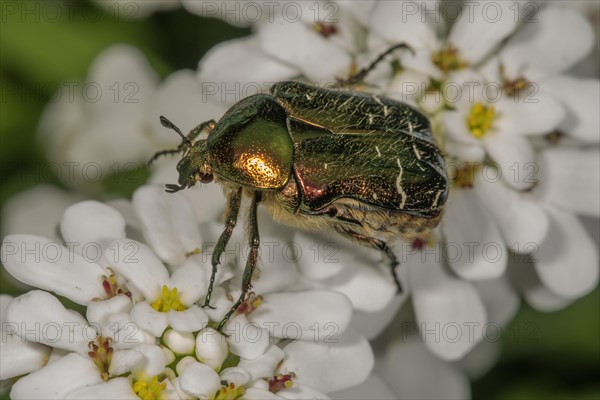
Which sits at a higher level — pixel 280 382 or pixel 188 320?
pixel 188 320

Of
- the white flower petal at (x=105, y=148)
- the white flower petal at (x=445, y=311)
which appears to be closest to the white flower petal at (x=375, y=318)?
the white flower petal at (x=445, y=311)

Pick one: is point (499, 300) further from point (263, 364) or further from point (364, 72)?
point (263, 364)

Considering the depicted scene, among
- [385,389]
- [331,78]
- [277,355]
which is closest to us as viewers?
[277,355]

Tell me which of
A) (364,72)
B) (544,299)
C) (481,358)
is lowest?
(481,358)

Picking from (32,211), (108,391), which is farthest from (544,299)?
→ (32,211)

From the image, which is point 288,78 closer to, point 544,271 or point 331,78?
point 331,78

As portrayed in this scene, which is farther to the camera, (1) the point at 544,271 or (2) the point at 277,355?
(1) the point at 544,271

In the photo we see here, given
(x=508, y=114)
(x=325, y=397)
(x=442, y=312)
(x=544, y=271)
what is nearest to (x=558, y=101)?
(x=508, y=114)
